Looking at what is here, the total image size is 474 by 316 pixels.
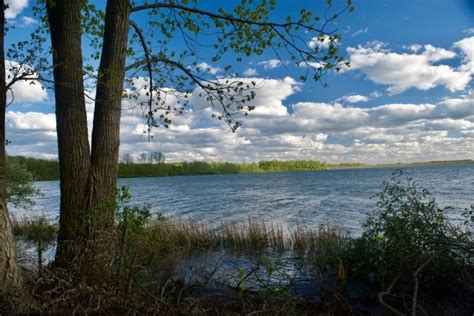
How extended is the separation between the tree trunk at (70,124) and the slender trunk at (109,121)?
20 cm

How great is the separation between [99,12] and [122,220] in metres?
4.97

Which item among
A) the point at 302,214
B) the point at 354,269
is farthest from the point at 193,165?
the point at 354,269

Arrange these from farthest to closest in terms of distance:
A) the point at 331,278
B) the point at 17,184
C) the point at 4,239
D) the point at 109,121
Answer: the point at 17,184
the point at 331,278
the point at 109,121
the point at 4,239

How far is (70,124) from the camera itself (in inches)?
245

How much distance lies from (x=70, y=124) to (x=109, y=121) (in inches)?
25.2

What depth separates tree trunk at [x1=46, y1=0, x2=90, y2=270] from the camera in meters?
6.16

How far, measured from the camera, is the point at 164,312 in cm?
489

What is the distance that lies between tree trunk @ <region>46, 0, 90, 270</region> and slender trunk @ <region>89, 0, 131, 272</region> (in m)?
0.20

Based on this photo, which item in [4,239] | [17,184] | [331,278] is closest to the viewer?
[4,239]

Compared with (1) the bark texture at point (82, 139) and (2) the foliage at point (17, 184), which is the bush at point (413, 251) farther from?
(2) the foliage at point (17, 184)

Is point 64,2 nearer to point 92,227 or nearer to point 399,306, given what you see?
point 92,227

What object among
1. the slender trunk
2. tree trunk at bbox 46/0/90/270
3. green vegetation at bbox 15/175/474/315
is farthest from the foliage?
the slender trunk

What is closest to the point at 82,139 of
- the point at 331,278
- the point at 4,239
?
the point at 4,239

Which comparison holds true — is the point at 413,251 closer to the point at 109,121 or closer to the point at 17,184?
the point at 109,121
